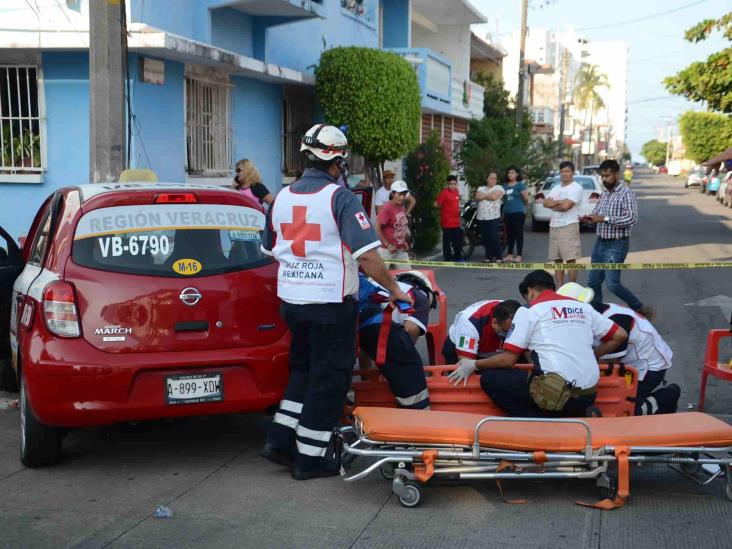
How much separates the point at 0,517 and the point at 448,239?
42.9 feet

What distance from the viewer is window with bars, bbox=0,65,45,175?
12375mm

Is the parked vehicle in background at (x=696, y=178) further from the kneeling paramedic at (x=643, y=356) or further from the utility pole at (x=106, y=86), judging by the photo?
the kneeling paramedic at (x=643, y=356)

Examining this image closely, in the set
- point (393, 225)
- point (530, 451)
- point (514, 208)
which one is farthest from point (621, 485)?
point (514, 208)

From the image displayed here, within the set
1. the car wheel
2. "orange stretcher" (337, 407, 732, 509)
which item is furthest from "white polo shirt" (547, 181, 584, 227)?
the car wheel

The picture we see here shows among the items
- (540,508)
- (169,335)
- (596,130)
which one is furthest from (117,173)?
(596,130)

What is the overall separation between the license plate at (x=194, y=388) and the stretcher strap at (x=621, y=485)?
2.07m

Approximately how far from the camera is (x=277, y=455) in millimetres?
5449

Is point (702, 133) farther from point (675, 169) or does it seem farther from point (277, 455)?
point (277, 455)

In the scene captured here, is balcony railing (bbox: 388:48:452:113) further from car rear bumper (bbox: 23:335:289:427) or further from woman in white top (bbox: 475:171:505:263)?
car rear bumper (bbox: 23:335:289:427)

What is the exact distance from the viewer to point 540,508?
15.9 feet

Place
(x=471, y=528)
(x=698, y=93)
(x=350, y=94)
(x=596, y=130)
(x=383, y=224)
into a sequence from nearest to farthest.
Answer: (x=471, y=528) → (x=383, y=224) → (x=350, y=94) → (x=698, y=93) → (x=596, y=130)

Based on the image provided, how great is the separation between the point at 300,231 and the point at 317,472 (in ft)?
4.39

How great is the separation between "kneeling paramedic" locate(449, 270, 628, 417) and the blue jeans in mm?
4115

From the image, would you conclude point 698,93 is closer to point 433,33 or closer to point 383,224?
point 433,33
